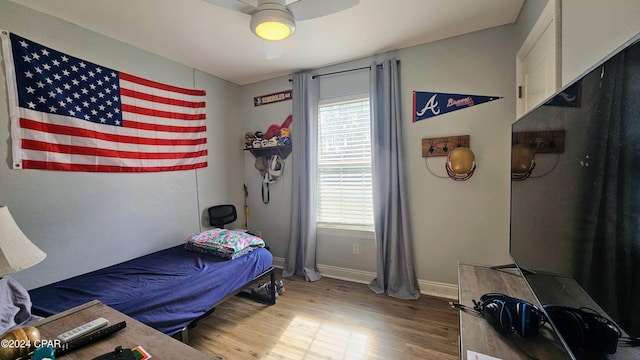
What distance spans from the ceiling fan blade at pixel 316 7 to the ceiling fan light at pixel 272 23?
0.20ft

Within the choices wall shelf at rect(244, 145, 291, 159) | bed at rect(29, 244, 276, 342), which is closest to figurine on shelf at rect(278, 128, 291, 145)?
wall shelf at rect(244, 145, 291, 159)

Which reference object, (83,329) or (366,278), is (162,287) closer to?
(83,329)

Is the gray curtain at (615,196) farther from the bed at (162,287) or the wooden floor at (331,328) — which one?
the bed at (162,287)

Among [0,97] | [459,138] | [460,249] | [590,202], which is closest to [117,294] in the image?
[0,97]

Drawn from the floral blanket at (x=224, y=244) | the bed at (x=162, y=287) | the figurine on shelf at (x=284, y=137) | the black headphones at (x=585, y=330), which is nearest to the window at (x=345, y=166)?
the figurine on shelf at (x=284, y=137)

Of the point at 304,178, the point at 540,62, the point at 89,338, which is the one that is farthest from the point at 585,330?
the point at 304,178

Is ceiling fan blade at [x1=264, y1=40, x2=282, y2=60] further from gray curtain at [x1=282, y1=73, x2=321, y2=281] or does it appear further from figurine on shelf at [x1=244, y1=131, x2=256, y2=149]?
figurine on shelf at [x1=244, y1=131, x2=256, y2=149]

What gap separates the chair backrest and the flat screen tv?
2982mm

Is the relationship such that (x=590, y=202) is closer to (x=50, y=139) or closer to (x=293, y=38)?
(x=293, y=38)

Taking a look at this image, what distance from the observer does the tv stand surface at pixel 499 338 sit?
0.83 metres

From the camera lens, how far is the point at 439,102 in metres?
2.44

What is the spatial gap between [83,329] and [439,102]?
2930 mm

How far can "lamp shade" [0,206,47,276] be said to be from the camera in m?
1.03

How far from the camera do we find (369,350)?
5.91 feet
